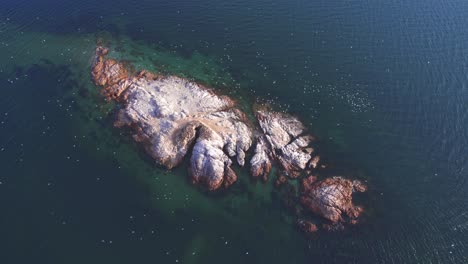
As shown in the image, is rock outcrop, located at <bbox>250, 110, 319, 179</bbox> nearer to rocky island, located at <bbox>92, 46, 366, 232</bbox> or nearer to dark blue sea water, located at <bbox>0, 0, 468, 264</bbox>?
rocky island, located at <bbox>92, 46, 366, 232</bbox>

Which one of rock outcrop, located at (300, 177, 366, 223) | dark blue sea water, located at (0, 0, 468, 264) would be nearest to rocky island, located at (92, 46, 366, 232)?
rock outcrop, located at (300, 177, 366, 223)

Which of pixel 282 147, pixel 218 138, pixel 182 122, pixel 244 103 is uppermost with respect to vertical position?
pixel 244 103

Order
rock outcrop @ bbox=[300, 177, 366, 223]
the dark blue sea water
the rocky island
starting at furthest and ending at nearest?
the rocky island
rock outcrop @ bbox=[300, 177, 366, 223]
the dark blue sea water

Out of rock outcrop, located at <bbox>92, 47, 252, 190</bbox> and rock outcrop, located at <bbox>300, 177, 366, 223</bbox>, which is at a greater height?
rock outcrop, located at <bbox>92, 47, 252, 190</bbox>

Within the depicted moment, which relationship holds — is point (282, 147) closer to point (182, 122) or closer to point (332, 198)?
point (332, 198)

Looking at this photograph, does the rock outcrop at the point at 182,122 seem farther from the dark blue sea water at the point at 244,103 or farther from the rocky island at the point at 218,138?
the dark blue sea water at the point at 244,103

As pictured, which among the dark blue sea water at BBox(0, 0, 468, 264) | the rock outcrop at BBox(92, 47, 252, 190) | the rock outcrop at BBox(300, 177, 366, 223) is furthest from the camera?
the rock outcrop at BBox(92, 47, 252, 190)

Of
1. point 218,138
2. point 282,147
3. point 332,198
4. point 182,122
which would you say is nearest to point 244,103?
point 218,138
